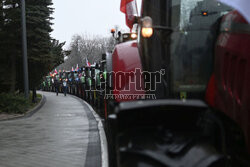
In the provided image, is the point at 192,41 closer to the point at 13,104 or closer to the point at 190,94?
the point at 190,94

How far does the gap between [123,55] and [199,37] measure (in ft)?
10.3

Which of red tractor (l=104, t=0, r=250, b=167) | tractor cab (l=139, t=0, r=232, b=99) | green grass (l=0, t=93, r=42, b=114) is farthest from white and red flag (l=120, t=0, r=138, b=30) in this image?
green grass (l=0, t=93, r=42, b=114)

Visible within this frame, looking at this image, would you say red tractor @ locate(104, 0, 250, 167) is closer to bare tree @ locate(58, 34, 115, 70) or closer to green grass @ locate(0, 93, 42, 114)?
green grass @ locate(0, 93, 42, 114)

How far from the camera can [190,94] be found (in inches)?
A: 178

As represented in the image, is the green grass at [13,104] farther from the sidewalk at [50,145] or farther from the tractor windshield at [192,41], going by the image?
the tractor windshield at [192,41]

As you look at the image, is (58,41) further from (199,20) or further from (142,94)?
(199,20)

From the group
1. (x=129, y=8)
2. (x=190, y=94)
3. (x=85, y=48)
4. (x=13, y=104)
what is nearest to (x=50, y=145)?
(x=129, y=8)

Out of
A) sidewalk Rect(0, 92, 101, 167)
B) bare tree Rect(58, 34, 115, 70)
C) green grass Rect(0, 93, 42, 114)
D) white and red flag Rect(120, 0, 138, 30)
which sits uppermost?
bare tree Rect(58, 34, 115, 70)

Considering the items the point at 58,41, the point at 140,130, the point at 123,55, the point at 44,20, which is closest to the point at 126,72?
the point at 123,55

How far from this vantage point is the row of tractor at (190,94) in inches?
115

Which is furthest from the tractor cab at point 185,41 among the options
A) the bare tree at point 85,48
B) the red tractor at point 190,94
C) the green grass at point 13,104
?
the bare tree at point 85,48

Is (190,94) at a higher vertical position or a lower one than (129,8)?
lower

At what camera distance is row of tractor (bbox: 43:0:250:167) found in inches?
115

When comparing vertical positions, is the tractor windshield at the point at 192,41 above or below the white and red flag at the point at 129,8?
below
